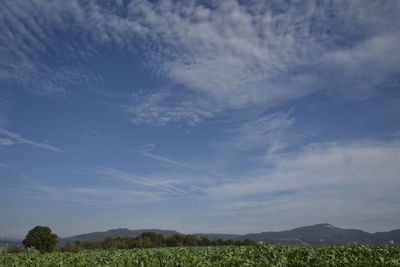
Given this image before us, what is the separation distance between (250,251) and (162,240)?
141506 mm

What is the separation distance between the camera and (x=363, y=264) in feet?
43.1

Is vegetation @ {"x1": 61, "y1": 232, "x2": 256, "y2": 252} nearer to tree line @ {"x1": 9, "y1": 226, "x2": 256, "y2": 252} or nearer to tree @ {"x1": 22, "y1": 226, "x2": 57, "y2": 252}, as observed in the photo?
tree line @ {"x1": 9, "y1": 226, "x2": 256, "y2": 252}

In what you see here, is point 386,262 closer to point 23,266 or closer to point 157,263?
point 157,263

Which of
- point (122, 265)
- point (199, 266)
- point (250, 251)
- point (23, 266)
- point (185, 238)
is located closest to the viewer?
point (199, 266)

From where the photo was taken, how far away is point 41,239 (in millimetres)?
111750

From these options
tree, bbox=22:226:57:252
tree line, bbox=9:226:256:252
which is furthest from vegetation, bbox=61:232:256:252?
tree, bbox=22:226:57:252

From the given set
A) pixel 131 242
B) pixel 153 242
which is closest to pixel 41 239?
pixel 131 242

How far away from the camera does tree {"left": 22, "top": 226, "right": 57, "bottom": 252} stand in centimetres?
11100

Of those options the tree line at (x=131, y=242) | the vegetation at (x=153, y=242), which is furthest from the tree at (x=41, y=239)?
the vegetation at (x=153, y=242)

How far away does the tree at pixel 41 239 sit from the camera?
111000mm

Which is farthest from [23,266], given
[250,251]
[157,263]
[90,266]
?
[250,251]

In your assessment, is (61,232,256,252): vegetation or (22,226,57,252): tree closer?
(22,226,57,252): tree

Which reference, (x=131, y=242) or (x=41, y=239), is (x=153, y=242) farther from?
(x=41, y=239)

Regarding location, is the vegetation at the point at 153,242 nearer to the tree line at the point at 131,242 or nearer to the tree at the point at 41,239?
the tree line at the point at 131,242
